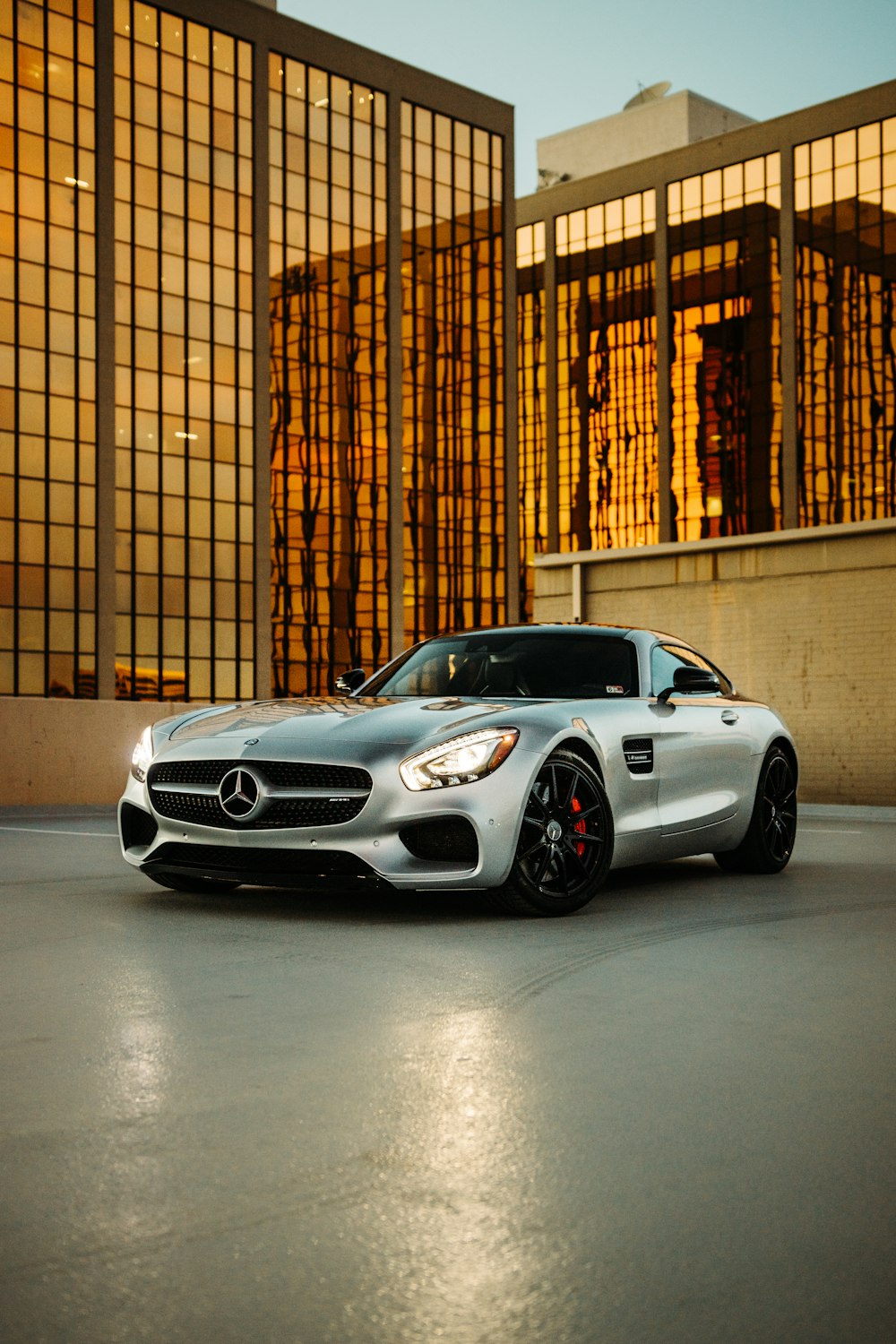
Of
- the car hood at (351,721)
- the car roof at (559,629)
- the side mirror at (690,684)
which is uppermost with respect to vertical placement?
the car roof at (559,629)

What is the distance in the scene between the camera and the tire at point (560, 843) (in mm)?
7605

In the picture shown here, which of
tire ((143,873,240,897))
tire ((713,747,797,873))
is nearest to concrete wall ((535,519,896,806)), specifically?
tire ((713,747,797,873))

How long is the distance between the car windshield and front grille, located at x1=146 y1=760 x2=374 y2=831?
1.65 m

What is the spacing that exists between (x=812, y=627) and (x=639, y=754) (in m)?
15.7

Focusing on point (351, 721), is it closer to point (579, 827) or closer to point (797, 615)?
point (579, 827)

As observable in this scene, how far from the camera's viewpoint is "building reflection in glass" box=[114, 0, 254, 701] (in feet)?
149

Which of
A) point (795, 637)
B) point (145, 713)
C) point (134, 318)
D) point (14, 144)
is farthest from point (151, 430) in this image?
point (795, 637)

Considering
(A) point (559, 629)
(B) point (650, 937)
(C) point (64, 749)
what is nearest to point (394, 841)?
(B) point (650, 937)

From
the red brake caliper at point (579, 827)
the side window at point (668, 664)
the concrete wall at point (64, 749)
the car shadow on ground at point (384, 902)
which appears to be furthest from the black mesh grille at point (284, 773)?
the concrete wall at point (64, 749)

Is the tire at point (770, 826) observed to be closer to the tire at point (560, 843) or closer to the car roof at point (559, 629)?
the car roof at point (559, 629)

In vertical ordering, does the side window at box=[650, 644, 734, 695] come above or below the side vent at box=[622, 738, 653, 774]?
above

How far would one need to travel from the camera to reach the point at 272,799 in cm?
750

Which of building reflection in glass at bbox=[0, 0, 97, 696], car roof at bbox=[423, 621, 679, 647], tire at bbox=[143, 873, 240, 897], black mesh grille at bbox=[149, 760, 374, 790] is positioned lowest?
tire at bbox=[143, 873, 240, 897]

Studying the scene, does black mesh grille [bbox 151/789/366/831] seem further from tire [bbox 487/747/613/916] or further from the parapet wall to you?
the parapet wall
